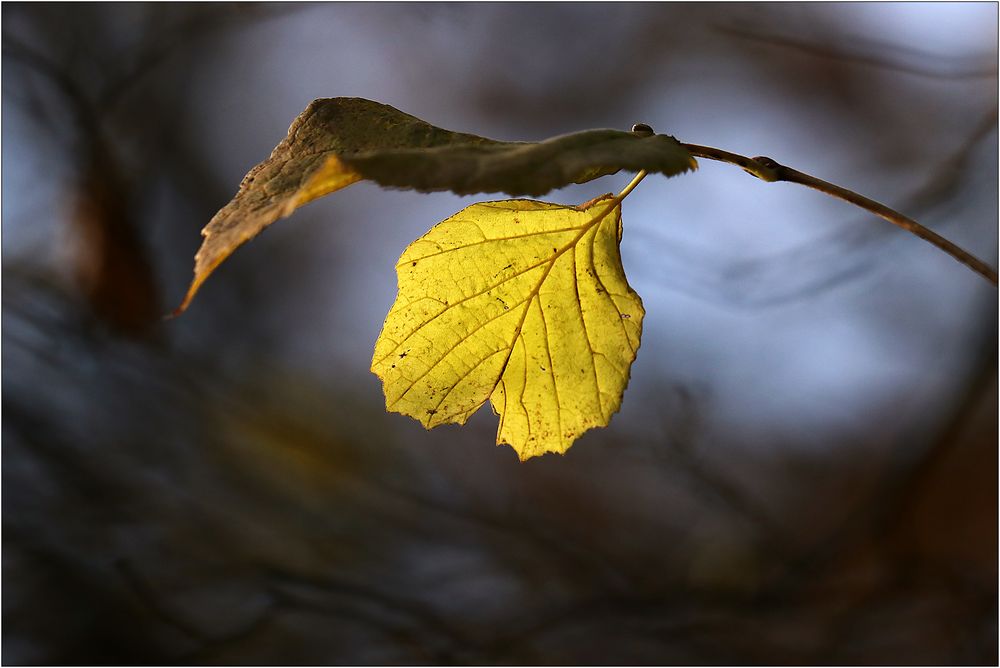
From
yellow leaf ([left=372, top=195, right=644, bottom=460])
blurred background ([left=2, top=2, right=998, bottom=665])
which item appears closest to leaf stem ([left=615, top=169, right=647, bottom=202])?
yellow leaf ([left=372, top=195, right=644, bottom=460])

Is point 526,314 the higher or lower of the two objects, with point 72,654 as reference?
lower

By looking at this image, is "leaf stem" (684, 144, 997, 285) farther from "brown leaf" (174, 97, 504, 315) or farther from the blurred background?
the blurred background

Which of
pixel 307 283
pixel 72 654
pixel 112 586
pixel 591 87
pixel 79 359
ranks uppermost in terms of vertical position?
pixel 591 87

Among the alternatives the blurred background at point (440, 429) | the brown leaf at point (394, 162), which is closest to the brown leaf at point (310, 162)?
the brown leaf at point (394, 162)

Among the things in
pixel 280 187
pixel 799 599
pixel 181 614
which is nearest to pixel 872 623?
pixel 799 599

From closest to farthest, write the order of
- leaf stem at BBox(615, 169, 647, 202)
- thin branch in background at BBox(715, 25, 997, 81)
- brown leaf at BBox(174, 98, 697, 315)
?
brown leaf at BBox(174, 98, 697, 315), leaf stem at BBox(615, 169, 647, 202), thin branch in background at BBox(715, 25, 997, 81)

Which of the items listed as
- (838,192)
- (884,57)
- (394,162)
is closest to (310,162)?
(394,162)

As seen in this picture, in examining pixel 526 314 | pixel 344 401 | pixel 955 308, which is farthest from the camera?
pixel 344 401

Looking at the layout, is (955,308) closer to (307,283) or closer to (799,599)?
(799,599)
